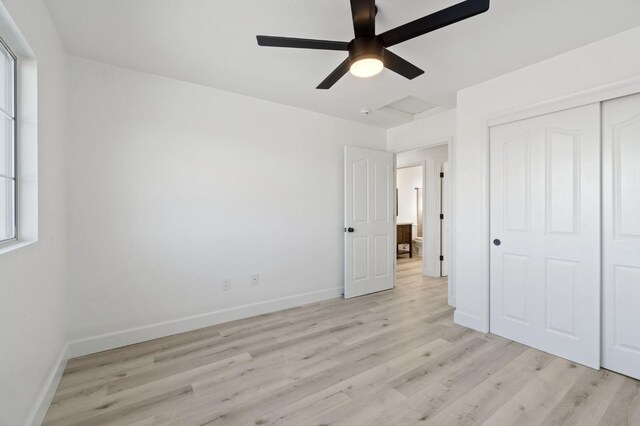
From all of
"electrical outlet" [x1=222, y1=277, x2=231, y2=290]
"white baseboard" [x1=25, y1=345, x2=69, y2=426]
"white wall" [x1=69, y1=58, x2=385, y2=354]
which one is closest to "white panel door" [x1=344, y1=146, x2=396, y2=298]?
"white wall" [x1=69, y1=58, x2=385, y2=354]

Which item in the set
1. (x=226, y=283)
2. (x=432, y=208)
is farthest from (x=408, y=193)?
(x=226, y=283)

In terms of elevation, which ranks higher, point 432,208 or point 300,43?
point 300,43

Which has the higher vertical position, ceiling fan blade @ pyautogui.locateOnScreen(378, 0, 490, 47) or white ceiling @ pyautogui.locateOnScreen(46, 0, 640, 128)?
white ceiling @ pyautogui.locateOnScreen(46, 0, 640, 128)

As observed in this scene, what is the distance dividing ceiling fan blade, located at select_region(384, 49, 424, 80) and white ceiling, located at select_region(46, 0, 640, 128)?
0.32 metres

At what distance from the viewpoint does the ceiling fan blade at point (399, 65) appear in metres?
1.77

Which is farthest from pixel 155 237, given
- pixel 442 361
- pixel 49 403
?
pixel 442 361

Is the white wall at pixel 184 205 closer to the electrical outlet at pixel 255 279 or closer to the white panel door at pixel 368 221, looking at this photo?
the electrical outlet at pixel 255 279

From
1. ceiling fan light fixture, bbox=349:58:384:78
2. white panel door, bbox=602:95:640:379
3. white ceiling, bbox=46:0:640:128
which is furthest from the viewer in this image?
white panel door, bbox=602:95:640:379

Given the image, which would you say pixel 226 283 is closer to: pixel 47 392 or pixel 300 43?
pixel 47 392

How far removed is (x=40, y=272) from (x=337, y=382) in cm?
201

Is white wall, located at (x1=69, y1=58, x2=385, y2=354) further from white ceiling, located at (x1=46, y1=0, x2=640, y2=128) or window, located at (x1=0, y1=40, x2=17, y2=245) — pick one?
window, located at (x1=0, y1=40, x2=17, y2=245)

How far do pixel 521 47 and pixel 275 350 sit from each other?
3.19 metres

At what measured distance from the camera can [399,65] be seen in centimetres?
187

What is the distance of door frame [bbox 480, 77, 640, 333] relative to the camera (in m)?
2.09
